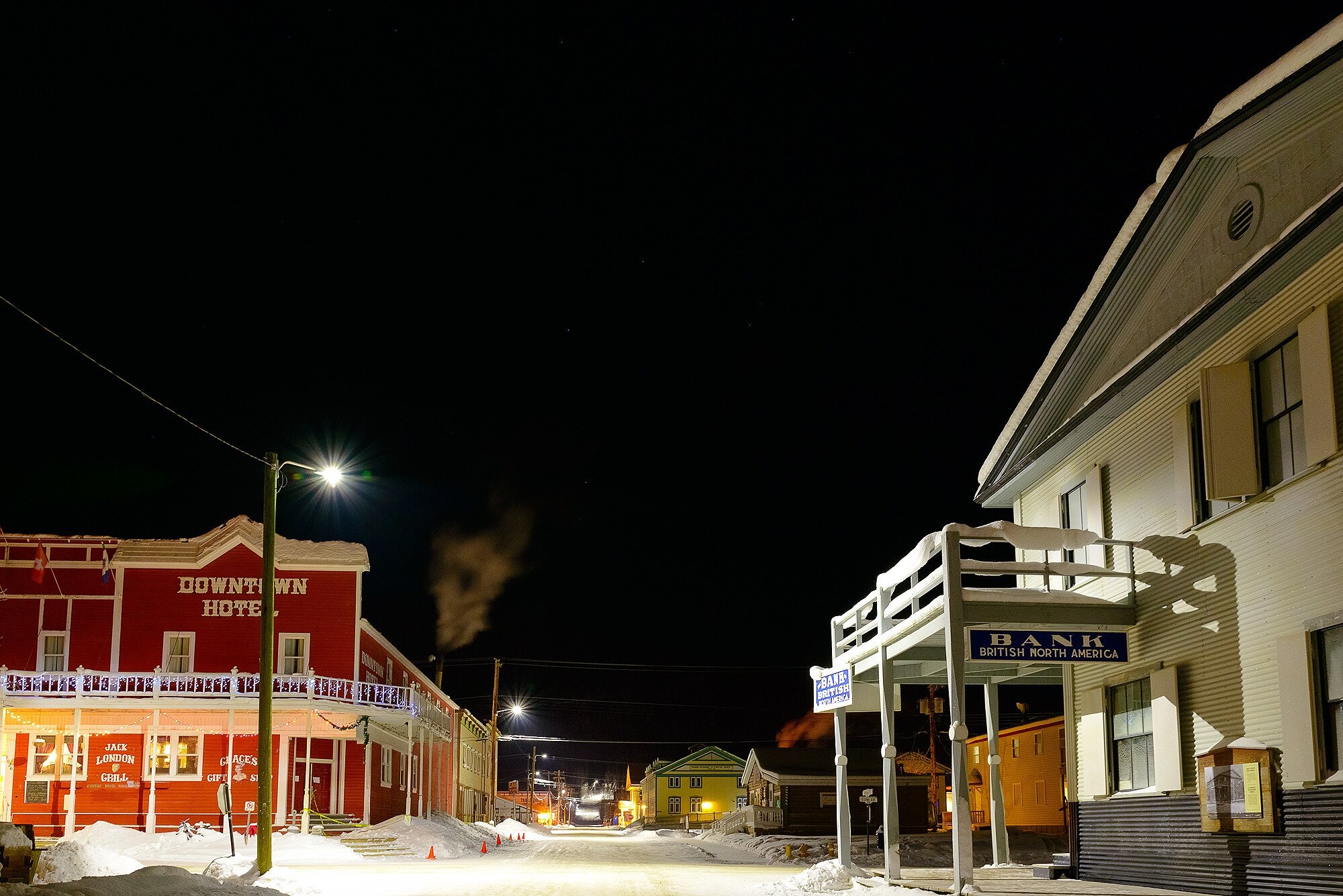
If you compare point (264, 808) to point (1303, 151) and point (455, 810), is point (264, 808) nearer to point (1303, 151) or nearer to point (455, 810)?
point (1303, 151)

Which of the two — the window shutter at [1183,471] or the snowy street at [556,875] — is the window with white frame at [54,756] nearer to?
the snowy street at [556,875]

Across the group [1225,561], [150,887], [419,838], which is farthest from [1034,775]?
[150,887]

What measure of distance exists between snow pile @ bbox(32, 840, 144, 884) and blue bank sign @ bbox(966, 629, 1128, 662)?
1190cm

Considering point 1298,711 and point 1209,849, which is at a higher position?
point 1298,711

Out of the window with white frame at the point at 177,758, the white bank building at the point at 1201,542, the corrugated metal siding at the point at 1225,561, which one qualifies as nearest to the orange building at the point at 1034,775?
the window with white frame at the point at 177,758

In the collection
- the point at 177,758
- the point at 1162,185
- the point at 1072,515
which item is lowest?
the point at 177,758

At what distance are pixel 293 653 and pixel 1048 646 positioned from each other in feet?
94.1

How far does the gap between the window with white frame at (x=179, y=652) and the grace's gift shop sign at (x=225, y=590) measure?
2.87ft

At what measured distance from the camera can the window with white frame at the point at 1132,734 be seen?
15.8m

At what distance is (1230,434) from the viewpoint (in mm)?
13289

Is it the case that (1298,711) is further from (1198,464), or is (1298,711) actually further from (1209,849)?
(1198,464)

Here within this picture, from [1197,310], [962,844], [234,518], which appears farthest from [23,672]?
[1197,310]

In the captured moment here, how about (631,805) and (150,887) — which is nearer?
(150,887)

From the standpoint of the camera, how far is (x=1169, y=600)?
15.0m
